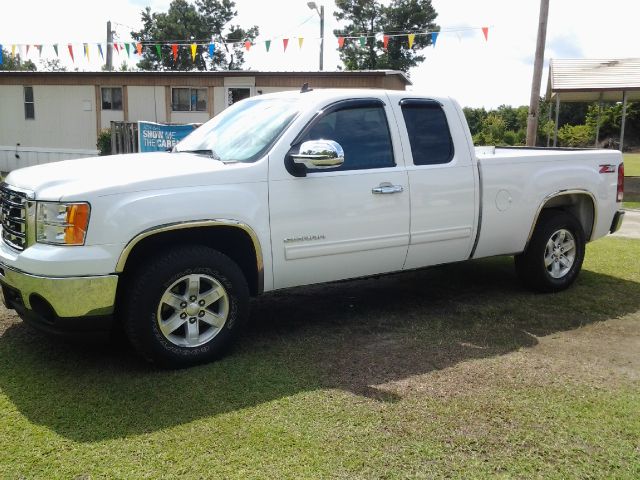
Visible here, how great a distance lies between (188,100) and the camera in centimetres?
2214

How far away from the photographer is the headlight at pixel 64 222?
3.65 meters

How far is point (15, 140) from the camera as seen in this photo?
947 inches

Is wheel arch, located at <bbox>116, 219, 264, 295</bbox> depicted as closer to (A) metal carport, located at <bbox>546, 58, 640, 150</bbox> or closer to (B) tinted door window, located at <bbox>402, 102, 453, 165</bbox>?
(B) tinted door window, located at <bbox>402, 102, 453, 165</bbox>

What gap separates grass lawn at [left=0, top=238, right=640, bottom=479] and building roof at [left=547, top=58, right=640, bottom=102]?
14575 mm

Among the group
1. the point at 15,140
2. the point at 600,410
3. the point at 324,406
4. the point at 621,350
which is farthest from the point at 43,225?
the point at 15,140

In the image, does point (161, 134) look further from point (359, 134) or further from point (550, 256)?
point (550, 256)

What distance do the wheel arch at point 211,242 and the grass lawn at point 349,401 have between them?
61cm

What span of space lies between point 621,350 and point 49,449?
12.8 feet

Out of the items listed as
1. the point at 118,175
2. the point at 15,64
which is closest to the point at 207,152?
the point at 118,175

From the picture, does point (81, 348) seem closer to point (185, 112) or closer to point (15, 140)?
point (185, 112)

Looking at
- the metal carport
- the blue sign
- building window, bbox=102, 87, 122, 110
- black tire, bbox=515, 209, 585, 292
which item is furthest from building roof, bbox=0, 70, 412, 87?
black tire, bbox=515, 209, 585, 292

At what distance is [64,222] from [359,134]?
2235 millimetres

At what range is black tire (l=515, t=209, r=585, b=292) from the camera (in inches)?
234

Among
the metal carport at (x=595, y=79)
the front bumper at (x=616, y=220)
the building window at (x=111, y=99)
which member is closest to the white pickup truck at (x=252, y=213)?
the front bumper at (x=616, y=220)
